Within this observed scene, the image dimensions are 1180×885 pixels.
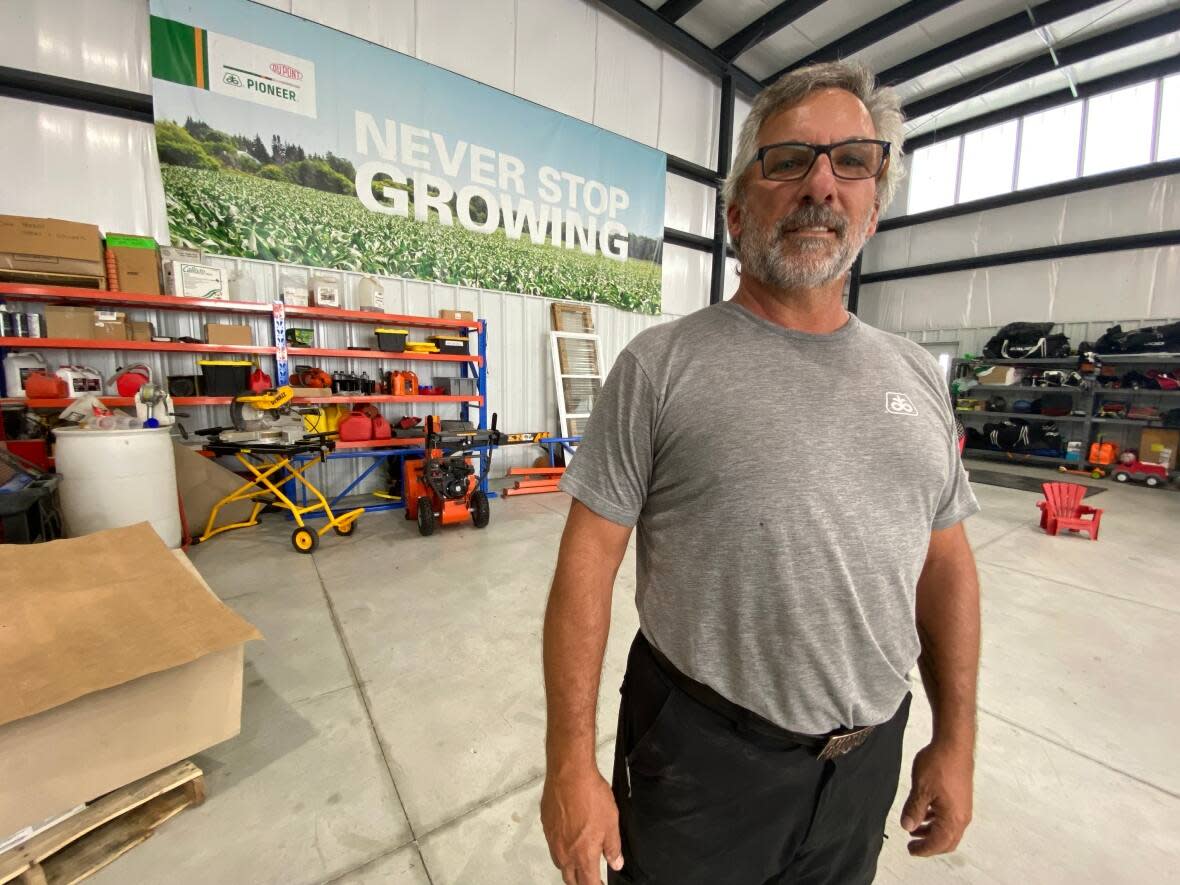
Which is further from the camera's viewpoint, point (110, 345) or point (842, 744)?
point (110, 345)

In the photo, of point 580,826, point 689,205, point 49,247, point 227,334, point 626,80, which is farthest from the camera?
point 689,205

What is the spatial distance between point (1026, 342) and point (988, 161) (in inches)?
127

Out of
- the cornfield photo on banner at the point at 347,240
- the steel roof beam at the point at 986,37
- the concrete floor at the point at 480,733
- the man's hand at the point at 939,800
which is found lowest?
the concrete floor at the point at 480,733

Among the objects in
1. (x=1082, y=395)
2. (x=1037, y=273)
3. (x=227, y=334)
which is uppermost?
(x=1037, y=273)

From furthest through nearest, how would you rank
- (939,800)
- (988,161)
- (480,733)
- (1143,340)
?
1. (988,161)
2. (1143,340)
3. (480,733)
4. (939,800)

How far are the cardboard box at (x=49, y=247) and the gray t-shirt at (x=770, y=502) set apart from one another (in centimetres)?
419

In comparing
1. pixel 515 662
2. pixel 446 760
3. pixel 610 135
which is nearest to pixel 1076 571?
pixel 515 662

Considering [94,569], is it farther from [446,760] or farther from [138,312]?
[138,312]

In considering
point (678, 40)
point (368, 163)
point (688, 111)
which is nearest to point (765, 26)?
point (678, 40)

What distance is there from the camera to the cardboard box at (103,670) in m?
1.09

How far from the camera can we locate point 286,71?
3.88 metres

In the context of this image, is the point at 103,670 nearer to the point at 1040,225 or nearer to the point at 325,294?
the point at 325,294

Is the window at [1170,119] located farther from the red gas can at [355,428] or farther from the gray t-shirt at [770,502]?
the red gas can at [355,428]

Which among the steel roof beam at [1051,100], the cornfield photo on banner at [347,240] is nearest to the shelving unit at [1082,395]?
the steel roof beam at [1051,100]
